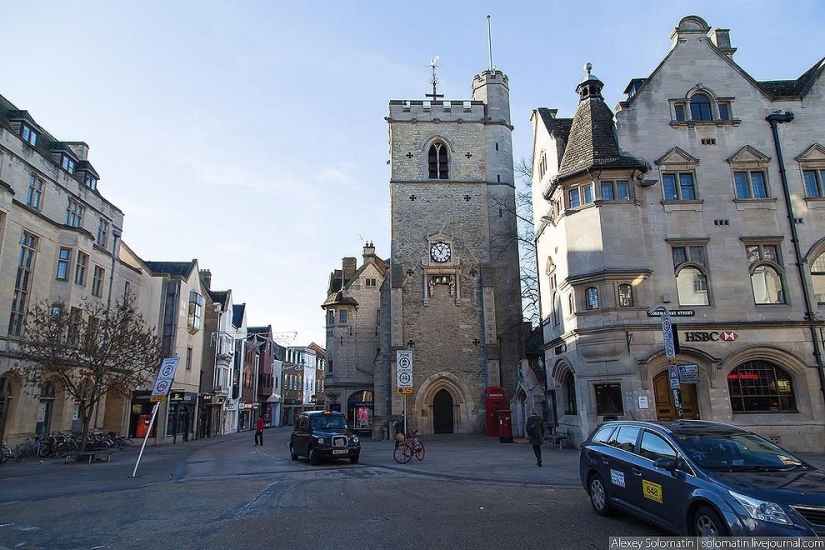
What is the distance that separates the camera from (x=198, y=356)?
39281mm

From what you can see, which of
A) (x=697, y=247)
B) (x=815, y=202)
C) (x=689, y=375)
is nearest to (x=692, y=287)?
(x=697, y=247)

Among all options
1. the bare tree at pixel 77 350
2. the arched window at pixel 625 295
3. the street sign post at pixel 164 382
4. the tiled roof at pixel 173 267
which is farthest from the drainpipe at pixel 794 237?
the tiled roof at pixel 173 267

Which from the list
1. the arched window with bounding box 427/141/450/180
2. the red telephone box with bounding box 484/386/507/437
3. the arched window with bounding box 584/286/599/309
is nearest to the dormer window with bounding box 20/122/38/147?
the arched window with bounding box 427/141/450/180

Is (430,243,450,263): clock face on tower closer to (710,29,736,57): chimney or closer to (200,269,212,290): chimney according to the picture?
(710,29,736,57): chimney

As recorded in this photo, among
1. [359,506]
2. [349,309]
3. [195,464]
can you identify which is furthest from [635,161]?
[349,309]

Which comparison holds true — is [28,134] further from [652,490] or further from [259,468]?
[652,490]

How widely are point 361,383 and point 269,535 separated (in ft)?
109

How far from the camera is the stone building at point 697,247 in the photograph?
18.8m

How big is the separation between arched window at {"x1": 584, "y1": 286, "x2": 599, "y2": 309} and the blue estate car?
11602 millimetres

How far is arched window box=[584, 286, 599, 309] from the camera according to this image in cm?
1973

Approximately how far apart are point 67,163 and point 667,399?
28.8 m

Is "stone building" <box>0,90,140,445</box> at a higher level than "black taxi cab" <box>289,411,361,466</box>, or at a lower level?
higher

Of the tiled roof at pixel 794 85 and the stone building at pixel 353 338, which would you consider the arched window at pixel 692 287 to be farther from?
the stone building at pixel 353 338

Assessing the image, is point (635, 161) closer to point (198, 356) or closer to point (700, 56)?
point (700, 56)
